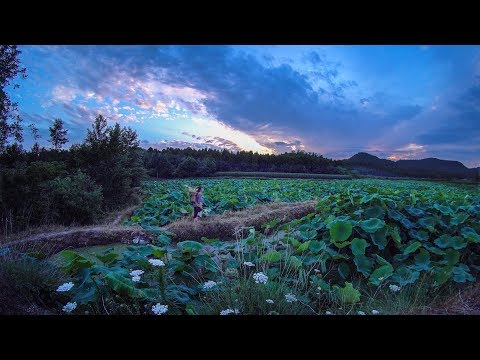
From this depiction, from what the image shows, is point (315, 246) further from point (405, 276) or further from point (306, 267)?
point (405, 276)

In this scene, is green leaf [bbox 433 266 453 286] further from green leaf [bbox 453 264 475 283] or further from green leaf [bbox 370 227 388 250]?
green leaf [bbox 370 227 388 250]

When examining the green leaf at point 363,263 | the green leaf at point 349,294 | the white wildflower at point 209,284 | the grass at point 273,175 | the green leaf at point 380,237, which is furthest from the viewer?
the grass at point 273,175

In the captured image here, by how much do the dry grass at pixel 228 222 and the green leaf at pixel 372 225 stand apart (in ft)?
8.42

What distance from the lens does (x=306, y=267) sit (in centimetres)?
352

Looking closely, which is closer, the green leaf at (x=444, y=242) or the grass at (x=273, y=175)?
the green leaf at (x=444, y=242)

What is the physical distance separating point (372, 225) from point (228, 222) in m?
3.79

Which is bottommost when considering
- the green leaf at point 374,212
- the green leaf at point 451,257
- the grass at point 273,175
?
the green leaf at point 451,257

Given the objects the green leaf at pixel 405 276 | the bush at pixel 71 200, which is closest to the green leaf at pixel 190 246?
the green leaf at pixel 405 276

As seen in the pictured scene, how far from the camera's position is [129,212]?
8.73 metres

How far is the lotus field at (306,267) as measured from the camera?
2324mm

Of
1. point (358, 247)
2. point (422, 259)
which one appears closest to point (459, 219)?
point (422, 259)

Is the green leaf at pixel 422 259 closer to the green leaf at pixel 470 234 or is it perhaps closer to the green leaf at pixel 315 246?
the green leaf at pixel 470 234
